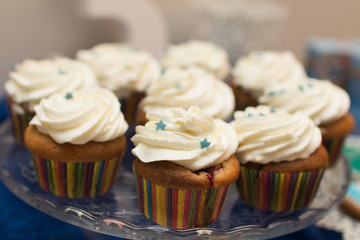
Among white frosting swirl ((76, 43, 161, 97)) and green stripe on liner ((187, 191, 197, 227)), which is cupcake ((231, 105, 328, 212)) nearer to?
green stripe on liner ((187, 191, 197, 227))

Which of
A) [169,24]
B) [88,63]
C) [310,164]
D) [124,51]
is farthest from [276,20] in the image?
A: [310,164]

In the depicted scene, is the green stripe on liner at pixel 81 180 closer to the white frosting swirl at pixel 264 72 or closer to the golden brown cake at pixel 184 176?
the golden brown cake at pixel 184 176

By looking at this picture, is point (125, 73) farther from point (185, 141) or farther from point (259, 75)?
point (185, 141)

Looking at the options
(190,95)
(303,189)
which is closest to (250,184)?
(303,189)

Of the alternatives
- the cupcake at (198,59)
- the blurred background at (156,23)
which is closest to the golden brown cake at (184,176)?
the cupcake at (198,59)

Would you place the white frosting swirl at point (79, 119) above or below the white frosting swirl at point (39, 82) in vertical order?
above

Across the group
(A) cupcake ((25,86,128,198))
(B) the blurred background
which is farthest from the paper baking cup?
(B) the blurred background
